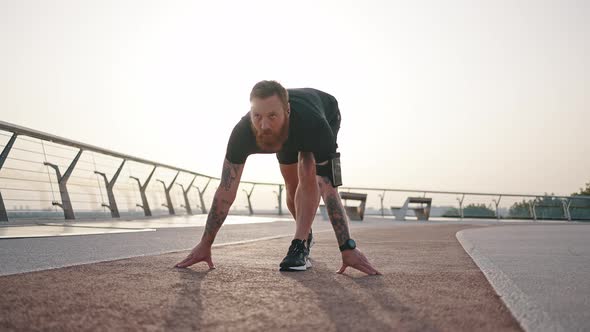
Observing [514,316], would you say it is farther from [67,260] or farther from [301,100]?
[67,260]

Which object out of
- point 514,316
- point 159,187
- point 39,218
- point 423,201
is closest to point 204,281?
point 514,316

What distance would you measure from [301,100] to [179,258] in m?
1.33

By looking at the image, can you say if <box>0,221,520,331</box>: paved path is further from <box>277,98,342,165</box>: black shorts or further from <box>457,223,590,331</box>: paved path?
<box>277,98,342,165</box>: black shorts

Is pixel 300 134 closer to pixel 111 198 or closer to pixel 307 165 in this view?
pixel 307 165

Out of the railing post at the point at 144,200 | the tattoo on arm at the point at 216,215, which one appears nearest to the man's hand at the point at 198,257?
the tattoo on arm at the point at 216,215

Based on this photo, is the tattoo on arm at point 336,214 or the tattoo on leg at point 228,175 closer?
the tattoo on arm at point 336,214

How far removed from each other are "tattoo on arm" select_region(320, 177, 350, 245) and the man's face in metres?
0.43

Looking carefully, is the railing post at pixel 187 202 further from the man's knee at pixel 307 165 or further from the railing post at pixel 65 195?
the man's knee at pixel 307 165

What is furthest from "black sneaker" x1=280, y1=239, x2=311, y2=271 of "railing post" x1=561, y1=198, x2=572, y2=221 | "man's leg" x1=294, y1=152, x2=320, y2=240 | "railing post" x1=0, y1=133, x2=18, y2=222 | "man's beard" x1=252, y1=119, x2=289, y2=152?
"railing post" x1=561, y1=198, x2=572, y2=221

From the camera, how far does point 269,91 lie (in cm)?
294

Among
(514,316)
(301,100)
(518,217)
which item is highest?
(301,100)

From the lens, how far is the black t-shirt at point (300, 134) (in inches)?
121

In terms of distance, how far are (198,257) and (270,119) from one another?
0.88 m

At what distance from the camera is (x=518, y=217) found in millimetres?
23172
